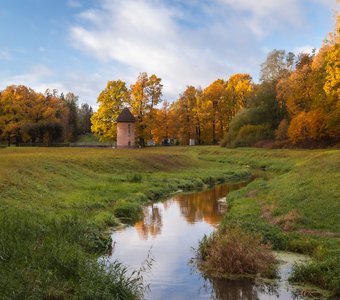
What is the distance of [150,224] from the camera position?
23.2m

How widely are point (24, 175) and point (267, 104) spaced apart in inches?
2136

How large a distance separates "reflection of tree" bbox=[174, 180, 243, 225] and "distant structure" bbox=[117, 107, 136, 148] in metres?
33.9

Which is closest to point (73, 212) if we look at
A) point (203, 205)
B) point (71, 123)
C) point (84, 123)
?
point (203, 205)

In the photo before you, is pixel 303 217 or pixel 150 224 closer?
pixel 303 217

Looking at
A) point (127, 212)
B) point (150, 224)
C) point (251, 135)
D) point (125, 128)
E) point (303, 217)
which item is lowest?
point (150, 224)

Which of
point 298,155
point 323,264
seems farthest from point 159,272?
point 298,155

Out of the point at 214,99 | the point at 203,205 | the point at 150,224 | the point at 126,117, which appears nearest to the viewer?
the point at 150,224

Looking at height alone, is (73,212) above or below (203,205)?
above

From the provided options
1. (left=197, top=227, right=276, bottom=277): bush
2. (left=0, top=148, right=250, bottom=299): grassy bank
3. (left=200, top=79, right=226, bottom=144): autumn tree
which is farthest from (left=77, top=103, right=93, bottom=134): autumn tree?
(left=197, top=227, right=276, bottom=277): bush

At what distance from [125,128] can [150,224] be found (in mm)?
48362

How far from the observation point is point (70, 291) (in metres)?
11.4

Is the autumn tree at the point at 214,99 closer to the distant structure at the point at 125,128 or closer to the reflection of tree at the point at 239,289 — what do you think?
the distant structure at the point at 125,128

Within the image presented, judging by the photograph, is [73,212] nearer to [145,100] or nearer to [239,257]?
[239,257]

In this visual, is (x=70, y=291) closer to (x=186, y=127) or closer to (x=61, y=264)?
(x=61, y=264)
